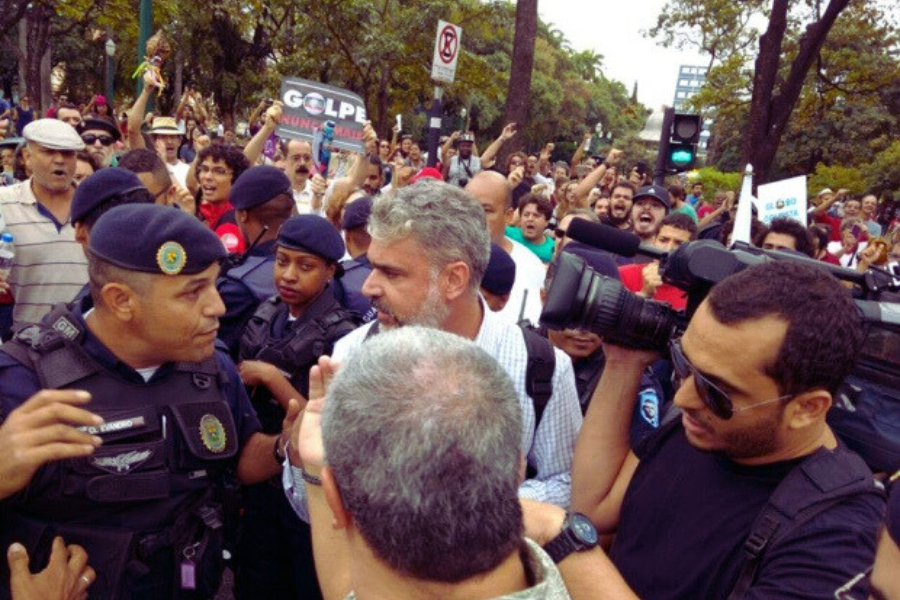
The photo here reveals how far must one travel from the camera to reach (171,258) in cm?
218

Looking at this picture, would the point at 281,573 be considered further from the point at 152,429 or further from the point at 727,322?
the point at 727,322

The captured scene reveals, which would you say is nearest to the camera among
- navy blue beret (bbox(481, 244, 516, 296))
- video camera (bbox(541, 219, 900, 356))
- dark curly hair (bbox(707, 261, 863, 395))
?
dark curly hair (bbox(707, 261, 863, 395))

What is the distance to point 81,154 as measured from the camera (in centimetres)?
511

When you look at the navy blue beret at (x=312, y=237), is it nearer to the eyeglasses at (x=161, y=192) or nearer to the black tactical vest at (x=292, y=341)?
the black tactical vest at (x=292, y=341)

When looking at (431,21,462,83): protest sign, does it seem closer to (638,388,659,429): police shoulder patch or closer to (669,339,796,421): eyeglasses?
(638,388,659,429): police shoulder patch

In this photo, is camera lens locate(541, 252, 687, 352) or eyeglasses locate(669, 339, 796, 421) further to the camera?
camera lens locate(541, 252, 687, 352)

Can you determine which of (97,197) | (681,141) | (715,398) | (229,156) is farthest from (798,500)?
(681,141)

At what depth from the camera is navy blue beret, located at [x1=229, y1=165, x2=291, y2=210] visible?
4090 mm

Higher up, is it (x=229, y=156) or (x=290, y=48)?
(x=290, y=48)

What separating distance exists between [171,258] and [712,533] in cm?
161

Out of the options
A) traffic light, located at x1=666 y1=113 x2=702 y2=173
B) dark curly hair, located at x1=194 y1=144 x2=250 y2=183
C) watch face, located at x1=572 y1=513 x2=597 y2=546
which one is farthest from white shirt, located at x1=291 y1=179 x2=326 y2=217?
watch face, located at x1=572 y1=513 x2=597 y2=546

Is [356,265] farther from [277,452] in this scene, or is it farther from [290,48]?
[290,48]

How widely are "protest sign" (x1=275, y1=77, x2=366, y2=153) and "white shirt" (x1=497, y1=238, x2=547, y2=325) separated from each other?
2825mm

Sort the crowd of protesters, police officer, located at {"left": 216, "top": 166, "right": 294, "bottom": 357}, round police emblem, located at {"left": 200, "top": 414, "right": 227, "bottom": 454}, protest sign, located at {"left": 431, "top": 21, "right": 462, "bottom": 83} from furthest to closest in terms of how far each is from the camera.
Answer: protest sign, located at {"left": 431, "top": 21, "right": 462, "bottom": 83}, police officer, located at {"left": 216, "top": 166, "right": 294, "bottom": 357}, round police emblem, located at {"left": 200, "top": 414, "right": 227, "bottom": 454}, the crowd of protesters
